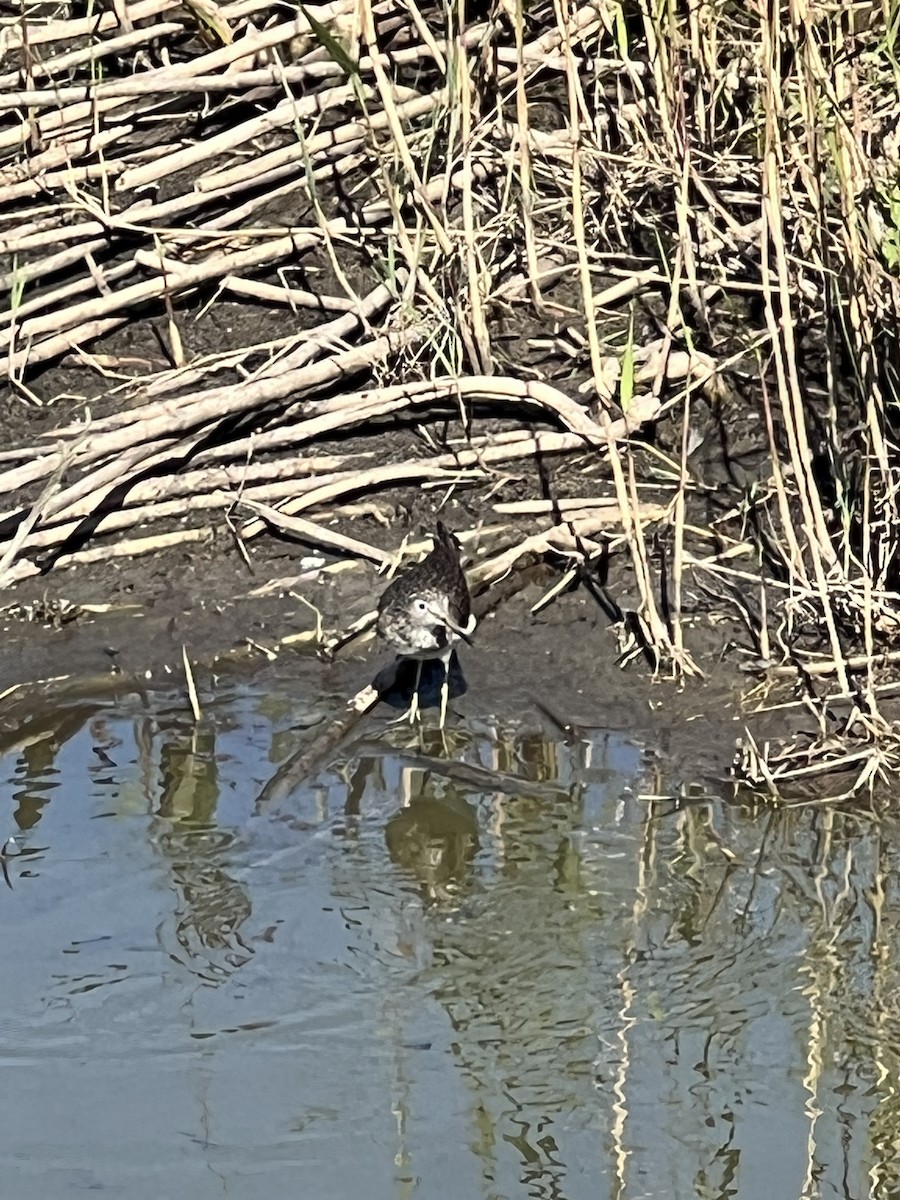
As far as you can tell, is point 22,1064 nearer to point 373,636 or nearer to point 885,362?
point 373,636

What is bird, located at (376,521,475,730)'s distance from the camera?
19.2 ft

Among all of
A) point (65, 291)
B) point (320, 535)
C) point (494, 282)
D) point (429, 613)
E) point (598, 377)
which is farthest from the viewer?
point (65, 291)

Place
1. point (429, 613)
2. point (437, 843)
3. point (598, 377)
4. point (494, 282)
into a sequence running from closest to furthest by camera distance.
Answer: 1. point (437, 843)
2. point (598, 377)
3. point (429, 613)
4. point (494, 282)

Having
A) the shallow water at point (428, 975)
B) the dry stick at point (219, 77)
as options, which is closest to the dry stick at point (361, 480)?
the shallow water at point (428, 975)

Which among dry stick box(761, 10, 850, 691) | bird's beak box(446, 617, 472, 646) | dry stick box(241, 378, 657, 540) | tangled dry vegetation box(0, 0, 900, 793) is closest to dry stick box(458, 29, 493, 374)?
tangled dry vegetation box(0, 0, 900, 793)

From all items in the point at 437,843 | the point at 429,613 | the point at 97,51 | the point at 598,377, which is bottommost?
the point at 437,843

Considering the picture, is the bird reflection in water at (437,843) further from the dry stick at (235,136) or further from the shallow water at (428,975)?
the dry stick at (235,136)

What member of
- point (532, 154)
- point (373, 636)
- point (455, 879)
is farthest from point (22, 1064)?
point (532, 154)

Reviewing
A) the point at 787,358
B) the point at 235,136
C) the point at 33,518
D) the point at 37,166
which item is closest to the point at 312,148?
the point at 235,136

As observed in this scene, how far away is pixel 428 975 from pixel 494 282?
12.3ft

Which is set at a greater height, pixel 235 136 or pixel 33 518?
pixel 235 136

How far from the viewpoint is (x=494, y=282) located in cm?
755

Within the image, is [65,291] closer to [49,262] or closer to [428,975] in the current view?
[49,262]

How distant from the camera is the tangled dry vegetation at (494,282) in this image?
18.6ft
